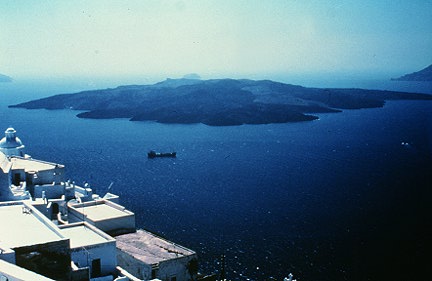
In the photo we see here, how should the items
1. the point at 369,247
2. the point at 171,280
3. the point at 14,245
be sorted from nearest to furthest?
the point at 14,245 → the point at 171,280 → the point at 369,247

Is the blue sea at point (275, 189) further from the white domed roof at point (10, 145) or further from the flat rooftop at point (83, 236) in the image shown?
the flat rooftop at point (83, 236)

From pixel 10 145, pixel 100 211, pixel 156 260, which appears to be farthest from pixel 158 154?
pixel 156 260

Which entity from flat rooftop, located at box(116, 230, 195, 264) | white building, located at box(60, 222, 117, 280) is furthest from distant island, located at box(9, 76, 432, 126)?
white building, located at box(60, 222, 117, 280)

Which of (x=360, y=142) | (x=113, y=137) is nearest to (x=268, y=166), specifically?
(x=360, y=142)

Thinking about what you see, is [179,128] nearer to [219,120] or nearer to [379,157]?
[219,120]

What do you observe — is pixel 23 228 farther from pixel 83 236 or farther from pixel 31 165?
pixel 31 165

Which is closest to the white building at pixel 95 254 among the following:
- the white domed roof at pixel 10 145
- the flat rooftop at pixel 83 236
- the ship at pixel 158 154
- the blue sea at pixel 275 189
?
the flat rooftop at pixel 83 236

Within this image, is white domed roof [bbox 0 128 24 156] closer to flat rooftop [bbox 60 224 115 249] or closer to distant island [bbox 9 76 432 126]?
flat rooftop [bbox 60 224 115 249]
